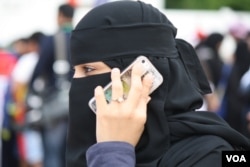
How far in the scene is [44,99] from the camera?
20.0 ft

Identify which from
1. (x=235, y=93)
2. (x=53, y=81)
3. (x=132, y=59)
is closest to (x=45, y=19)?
(x=235, y=93)

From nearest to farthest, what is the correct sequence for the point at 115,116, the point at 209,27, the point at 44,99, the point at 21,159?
the point at 115,116, the point at 44,99, the point at 21,159, the point at 209,27

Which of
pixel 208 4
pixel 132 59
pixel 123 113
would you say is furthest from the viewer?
pixel 208 4

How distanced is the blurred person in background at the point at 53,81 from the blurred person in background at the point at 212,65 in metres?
1.35

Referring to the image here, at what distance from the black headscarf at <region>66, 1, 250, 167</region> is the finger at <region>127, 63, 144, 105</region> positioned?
96 mm

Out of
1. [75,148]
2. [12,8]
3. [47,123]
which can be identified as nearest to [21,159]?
[47,123]

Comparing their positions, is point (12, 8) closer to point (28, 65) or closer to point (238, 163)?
point (28, 65)

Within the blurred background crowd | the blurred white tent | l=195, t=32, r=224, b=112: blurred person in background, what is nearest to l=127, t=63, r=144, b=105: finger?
the blurred background crowd

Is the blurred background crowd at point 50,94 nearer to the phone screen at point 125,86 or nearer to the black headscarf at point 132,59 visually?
the black headscarf at point 132,59

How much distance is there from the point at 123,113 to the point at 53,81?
4.22 metres

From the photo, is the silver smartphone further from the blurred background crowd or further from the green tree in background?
the green tree in background

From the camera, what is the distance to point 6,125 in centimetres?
729

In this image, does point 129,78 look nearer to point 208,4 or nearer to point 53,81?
point 53,81

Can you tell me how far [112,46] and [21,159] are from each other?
5.50 meters
